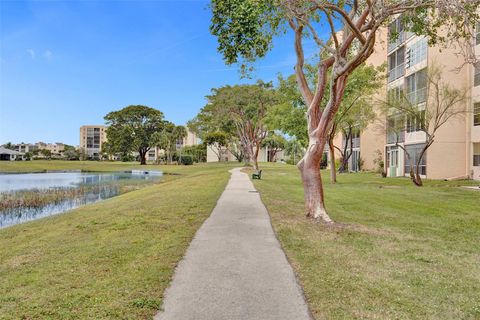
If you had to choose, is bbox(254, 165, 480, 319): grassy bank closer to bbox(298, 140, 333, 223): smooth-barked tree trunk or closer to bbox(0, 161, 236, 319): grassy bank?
bbox(298, 140, 333, 223): smooth-barked tree trunk

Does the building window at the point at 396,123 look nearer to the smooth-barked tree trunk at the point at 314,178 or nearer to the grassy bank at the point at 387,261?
the grassy bank at the point at 387,261

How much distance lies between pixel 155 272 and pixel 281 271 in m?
1.83

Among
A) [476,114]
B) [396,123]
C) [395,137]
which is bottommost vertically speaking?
[395,137]

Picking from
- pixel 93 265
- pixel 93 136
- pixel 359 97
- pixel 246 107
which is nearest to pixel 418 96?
pixel 359 97

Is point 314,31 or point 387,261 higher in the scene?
point 314,31

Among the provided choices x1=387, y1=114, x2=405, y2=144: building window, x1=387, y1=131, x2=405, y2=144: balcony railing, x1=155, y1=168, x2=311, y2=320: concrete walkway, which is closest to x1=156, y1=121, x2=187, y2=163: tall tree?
x1=387, y1=131, x2=405, y2=144: balcony railing

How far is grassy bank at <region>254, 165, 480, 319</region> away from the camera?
4.43 metres

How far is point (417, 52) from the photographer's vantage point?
90.4ft

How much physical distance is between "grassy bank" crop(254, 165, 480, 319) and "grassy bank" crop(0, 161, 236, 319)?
80.7 inches

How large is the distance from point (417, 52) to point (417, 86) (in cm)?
283

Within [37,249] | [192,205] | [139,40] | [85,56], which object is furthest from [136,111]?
[37,249]

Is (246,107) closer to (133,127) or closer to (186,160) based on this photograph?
(186,160)

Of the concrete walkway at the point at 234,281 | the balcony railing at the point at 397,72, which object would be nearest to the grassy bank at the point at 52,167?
the balcony railing at the point at 397,72

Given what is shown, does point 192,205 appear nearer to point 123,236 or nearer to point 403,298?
→ point 123,236
